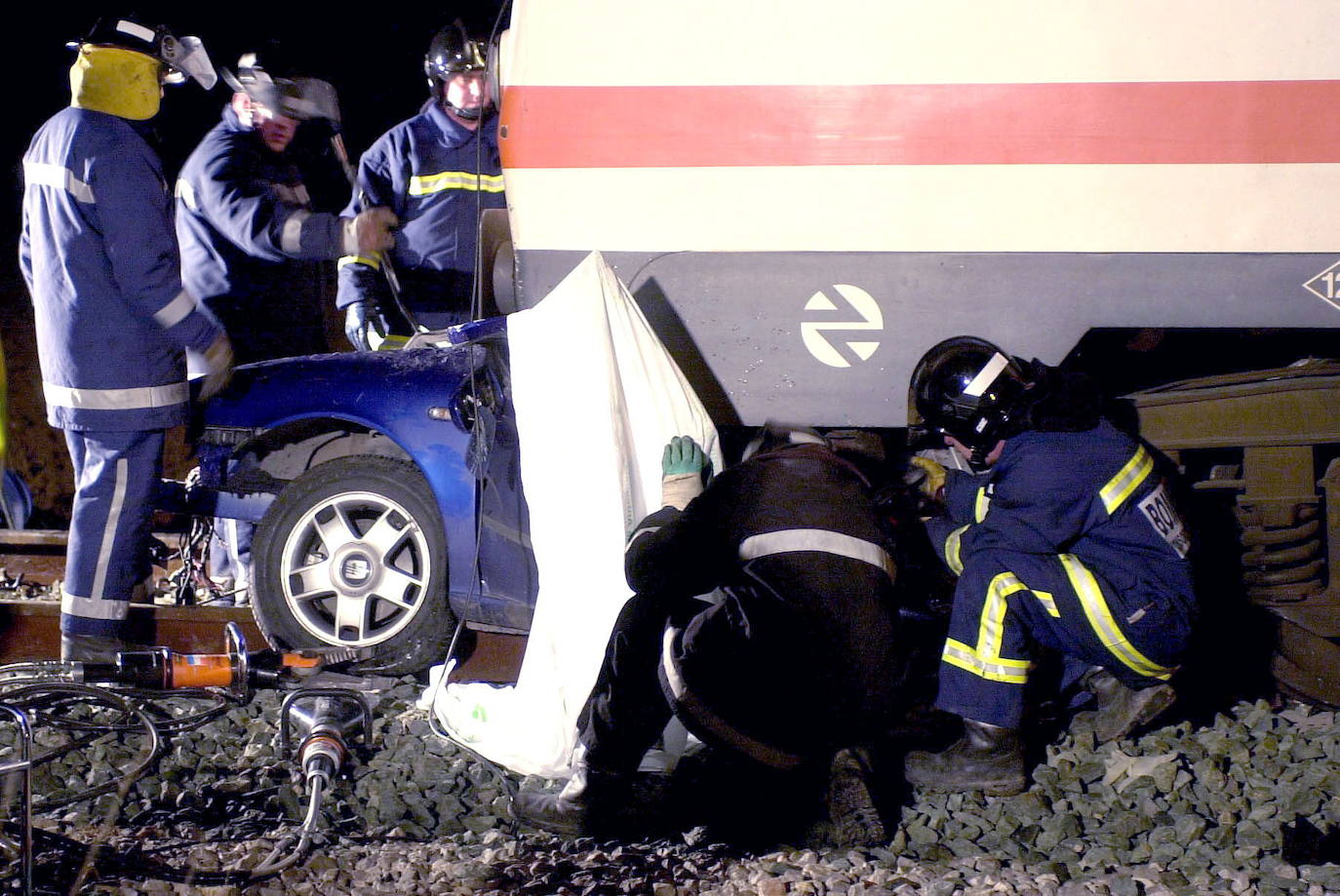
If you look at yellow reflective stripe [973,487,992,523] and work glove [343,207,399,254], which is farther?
work glove [343,207,399,254]

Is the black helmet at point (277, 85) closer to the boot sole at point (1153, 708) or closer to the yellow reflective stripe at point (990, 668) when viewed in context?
the yellow reflective stripe at point (990, 668)

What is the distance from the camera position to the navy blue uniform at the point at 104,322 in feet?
13.1

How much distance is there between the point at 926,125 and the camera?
3.55 m

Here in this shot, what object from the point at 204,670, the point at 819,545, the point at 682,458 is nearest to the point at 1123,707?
the point at 819,545

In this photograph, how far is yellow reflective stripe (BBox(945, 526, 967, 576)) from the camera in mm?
3996

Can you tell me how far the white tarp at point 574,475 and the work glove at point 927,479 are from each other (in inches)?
39.4

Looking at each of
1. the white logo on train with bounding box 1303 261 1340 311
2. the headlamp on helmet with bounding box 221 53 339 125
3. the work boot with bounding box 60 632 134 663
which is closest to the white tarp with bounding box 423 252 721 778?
the work boot with bounding box 60 632 134 663

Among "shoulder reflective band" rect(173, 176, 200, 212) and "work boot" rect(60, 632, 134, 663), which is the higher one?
"shoulder reflective band" rect(173, 176, 200, 212)

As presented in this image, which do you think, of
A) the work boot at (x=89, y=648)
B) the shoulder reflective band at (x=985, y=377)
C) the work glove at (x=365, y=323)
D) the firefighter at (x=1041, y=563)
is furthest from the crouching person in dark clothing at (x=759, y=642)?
the work glove at (x=365, y=323)

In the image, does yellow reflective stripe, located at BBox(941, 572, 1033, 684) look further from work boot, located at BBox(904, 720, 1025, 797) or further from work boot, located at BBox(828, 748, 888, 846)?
work boot, located at BBox(828, 748, 888, 846)

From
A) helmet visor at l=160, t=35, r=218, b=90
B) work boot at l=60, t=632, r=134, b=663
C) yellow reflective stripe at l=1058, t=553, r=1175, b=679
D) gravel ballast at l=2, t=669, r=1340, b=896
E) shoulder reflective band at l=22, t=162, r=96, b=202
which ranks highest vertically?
helmet visor at l=160, t=35, r=218, b=90

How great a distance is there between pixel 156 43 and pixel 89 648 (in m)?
2.31

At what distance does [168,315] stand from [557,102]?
169cm

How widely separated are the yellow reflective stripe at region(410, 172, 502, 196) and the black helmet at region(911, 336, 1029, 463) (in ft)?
8.71
